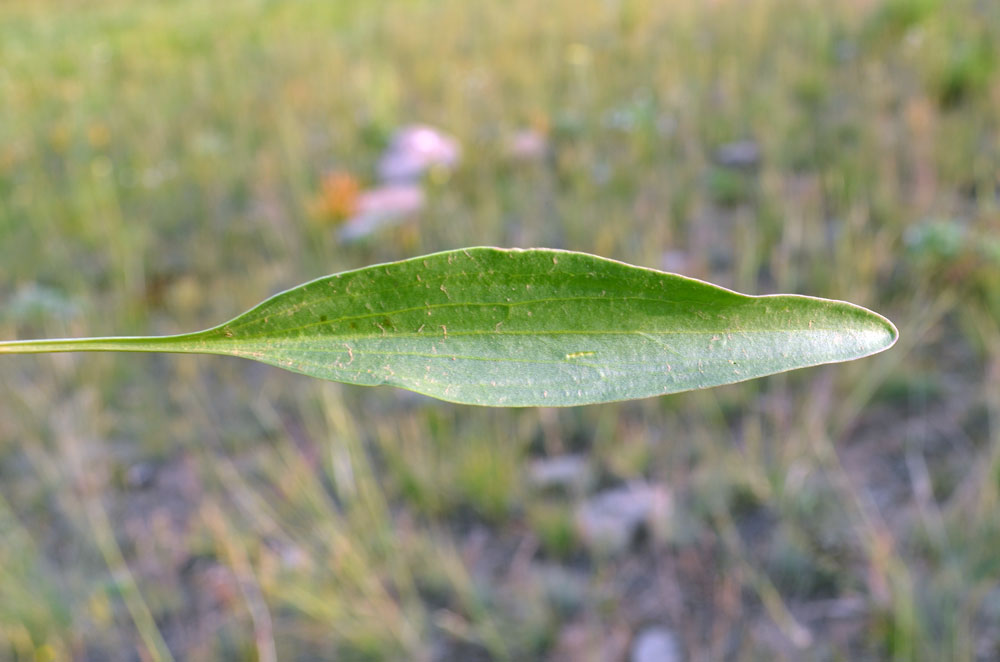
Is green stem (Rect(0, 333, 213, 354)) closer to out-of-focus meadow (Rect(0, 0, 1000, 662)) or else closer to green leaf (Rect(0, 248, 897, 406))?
green leaf (Rect(0, 248, 897, 406))

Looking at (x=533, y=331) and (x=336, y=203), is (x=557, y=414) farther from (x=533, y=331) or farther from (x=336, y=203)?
(x=533, y=331)

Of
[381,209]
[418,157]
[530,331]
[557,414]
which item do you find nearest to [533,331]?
[530,331]

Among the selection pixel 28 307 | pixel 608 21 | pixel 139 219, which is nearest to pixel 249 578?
pixel 28 307

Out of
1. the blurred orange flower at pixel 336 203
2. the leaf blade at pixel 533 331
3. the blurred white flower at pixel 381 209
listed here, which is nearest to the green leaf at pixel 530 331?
the leaf blade at pixel 533 331

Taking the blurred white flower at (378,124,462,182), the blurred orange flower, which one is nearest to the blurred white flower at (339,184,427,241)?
the blurred orange flower

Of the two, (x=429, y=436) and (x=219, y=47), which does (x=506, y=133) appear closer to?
(x=429, y=436)

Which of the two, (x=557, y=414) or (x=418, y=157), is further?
(x=418, y=157)

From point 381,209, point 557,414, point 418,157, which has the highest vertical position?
point 418,157
